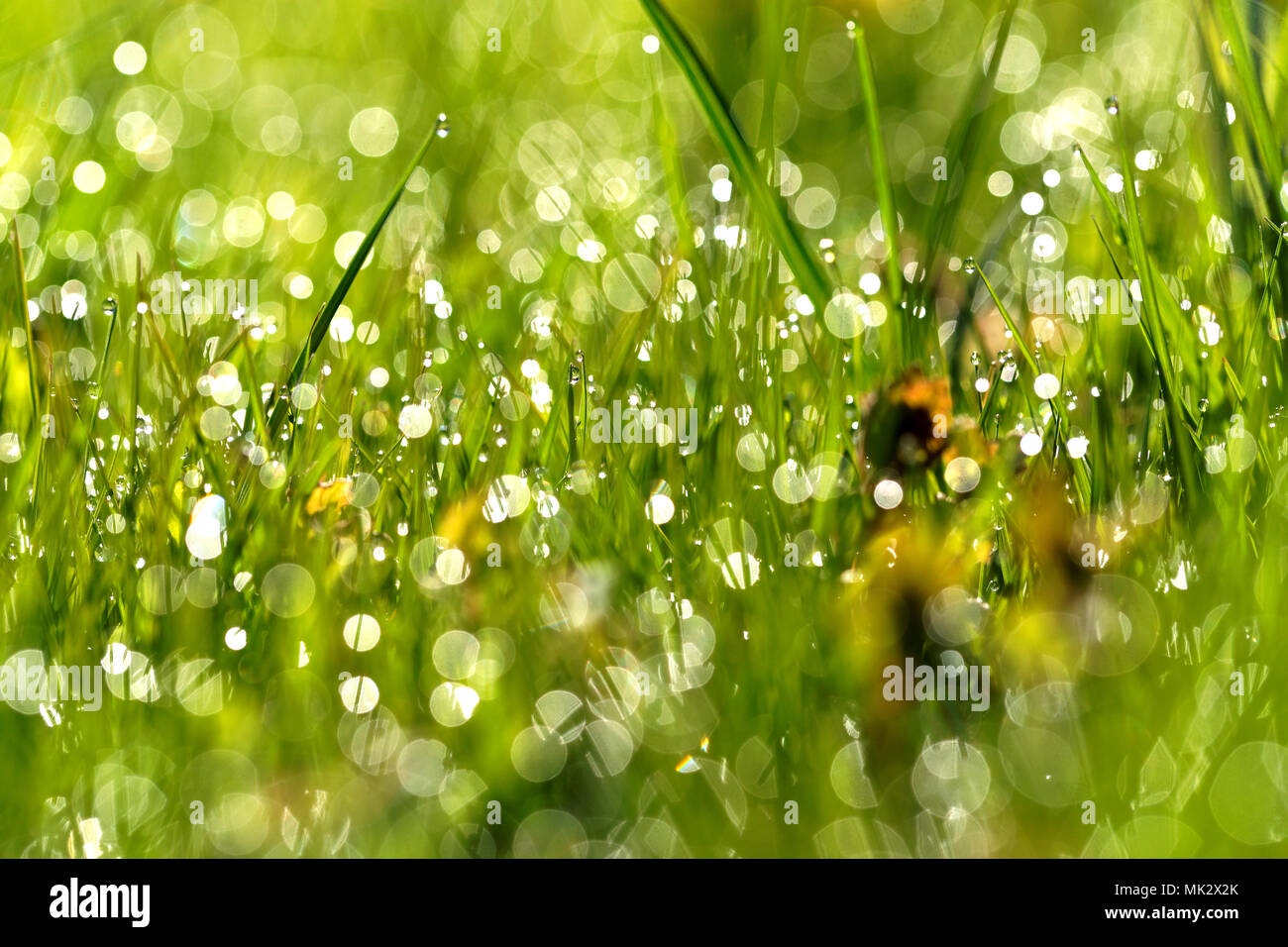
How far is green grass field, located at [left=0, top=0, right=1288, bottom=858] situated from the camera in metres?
0.93

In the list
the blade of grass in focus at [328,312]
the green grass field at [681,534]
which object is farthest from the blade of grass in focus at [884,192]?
the blade of grass in focus at [328,312]

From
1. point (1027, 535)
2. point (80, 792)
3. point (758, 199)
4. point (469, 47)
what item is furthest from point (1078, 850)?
point (469, 47)

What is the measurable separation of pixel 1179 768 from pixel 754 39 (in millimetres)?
2183

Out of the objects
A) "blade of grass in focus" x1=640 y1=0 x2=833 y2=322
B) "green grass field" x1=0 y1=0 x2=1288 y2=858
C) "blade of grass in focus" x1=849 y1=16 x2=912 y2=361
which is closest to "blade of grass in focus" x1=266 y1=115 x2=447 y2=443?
"green grass field" x1=0 y1=0 x2=1288 y2=858

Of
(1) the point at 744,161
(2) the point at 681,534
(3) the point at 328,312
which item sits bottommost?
(2) the point at 681,534

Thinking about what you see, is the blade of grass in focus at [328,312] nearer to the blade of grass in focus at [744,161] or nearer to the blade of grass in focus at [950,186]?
the blade of grass in focus at [744,161]

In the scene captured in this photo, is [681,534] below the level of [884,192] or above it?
below

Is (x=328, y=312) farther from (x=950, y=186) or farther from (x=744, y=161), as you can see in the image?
(x=950, y=186)

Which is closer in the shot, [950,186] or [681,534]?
[681,534]

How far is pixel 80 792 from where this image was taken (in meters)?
0.94

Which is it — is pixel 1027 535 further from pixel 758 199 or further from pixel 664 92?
pixel 664 92

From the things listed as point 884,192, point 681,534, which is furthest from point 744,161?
point 681,534

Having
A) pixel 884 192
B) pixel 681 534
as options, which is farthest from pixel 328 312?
pixel 884 192

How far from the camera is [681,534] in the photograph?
1.13 metres
